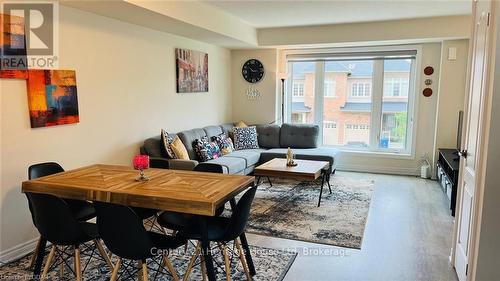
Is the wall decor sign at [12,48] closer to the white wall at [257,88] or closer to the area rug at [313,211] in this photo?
the area rug at [313,211]

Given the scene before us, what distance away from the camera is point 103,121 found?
396 centimetres

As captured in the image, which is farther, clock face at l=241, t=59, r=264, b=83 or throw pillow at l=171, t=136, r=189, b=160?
clock face at l=241, t=59, r=264, b=83

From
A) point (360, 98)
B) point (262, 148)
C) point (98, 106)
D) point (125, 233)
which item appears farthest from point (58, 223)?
point (360, 98)

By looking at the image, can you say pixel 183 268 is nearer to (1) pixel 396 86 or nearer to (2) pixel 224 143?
(2) pixel 224 143

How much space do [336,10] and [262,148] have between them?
2.59m

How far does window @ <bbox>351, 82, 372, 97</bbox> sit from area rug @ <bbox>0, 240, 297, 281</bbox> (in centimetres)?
414

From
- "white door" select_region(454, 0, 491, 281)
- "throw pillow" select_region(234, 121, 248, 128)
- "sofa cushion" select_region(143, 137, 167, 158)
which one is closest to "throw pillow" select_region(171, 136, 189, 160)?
"sofa cushion" select_region(143, 137, 167, 158)

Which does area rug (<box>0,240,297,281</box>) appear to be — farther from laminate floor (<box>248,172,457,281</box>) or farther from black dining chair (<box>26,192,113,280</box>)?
black dining chair (<box>26,192,113,280</box>)

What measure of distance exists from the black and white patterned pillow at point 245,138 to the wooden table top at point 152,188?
3.17 m

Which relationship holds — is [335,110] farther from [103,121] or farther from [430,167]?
[103,121]

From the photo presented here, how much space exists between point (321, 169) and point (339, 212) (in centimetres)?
62

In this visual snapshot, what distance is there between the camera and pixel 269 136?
651 cm

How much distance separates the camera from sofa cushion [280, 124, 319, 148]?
6.26 m

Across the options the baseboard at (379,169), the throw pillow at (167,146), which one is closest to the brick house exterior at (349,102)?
the baseboard at (379,169)
